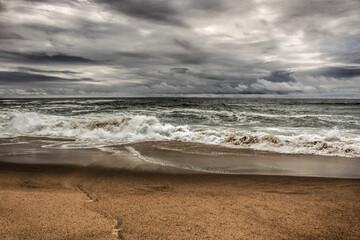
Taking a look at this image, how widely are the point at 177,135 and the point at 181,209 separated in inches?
318

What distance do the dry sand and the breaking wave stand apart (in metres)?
3.62

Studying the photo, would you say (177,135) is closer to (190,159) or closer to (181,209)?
(190,159)

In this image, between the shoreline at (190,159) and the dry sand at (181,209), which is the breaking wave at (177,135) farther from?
the dry sand at (181,209)

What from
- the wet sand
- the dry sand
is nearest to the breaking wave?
the wet sand

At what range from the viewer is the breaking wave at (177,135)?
8.12 m

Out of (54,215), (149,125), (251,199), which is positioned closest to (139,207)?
(54,215)

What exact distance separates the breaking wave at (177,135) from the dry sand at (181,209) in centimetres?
362

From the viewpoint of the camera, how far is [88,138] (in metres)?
10.7

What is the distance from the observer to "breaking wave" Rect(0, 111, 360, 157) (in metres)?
8.12

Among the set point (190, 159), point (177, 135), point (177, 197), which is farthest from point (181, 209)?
point (177, 135)

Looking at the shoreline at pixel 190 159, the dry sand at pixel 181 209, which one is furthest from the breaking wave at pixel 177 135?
the dry sand at pixel 181 209

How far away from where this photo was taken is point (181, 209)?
9.57ft

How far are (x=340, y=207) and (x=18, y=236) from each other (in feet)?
13.1

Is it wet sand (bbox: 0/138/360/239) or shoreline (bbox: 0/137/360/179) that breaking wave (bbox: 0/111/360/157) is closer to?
shoreline (bbox: 0/137/360/179)
